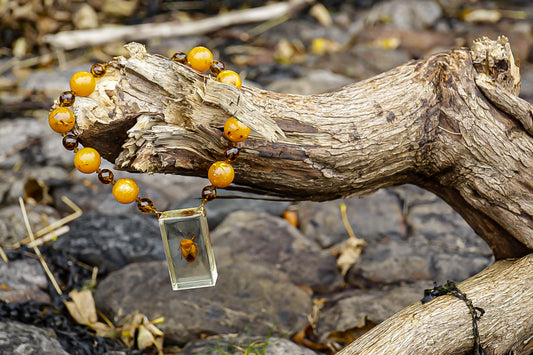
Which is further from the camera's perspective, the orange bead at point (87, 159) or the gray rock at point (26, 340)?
the gray rock at point (26, 340)

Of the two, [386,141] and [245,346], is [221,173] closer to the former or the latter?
[386,141]

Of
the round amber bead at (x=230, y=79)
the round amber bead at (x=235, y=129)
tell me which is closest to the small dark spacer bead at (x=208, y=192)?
the round amber bead at (x=235, y=129)

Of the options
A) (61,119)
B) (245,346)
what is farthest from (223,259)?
(61,119)

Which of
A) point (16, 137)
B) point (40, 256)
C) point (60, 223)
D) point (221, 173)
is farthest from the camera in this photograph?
point (16, 137)

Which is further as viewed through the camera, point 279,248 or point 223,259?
point 279,248

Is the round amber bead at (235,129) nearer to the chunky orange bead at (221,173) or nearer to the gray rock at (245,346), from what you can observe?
the chunky orange bead at (221,173)

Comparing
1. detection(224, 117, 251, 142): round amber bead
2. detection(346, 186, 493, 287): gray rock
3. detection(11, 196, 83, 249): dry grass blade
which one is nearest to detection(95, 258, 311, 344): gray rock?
detection(346, 186, 493, 287): gray rock

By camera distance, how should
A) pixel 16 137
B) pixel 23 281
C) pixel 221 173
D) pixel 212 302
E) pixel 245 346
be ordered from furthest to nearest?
pixel 16 137
pixel 23 281
pixel 212 302
pixel 245 346
pixel 221 173
